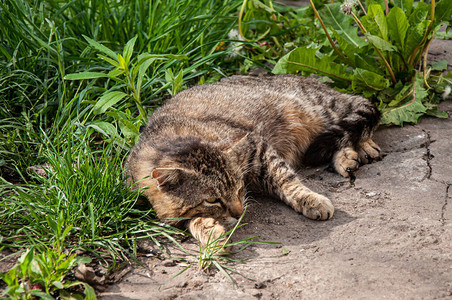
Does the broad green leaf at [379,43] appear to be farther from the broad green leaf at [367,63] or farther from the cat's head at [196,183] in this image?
the cat's head at [196,183]

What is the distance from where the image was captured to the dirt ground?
2.43 metres

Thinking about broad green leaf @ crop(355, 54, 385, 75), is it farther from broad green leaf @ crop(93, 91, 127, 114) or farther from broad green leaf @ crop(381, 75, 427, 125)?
broad green leaf @ crop(93, 91, 127, 114)

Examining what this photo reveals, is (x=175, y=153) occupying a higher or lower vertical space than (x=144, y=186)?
higher

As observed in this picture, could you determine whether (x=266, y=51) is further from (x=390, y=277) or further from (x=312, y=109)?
(x=390, y=277)

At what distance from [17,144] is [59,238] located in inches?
59.2

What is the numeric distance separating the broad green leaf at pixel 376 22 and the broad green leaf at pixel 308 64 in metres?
0.41

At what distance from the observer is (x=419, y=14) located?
13.2 ft

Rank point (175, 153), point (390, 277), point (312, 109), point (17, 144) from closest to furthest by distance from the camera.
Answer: point (390, 277)
point (175, 153)
point (17, 144)
point (312, 109)

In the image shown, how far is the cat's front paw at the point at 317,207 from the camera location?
3119 mm

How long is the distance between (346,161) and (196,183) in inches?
53.1

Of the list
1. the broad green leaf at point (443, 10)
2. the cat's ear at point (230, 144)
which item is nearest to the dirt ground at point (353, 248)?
the cat's ear at point (230, 144)

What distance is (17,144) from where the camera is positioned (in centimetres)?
389

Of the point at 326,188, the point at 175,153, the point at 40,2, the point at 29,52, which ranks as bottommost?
the point at 326,188

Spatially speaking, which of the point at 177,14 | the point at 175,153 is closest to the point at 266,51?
the point at 177,14
